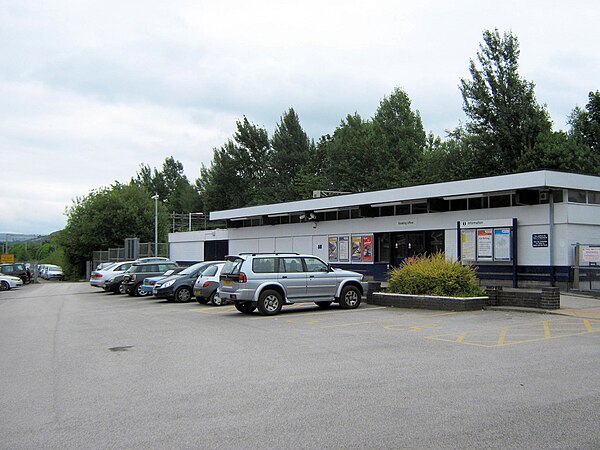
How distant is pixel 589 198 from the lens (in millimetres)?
23062

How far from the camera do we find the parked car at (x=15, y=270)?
157ft

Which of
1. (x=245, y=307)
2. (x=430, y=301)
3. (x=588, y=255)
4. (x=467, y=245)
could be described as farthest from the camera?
(x=467, y=245)

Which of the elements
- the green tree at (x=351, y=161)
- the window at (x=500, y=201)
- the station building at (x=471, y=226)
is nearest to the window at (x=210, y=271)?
the station building at (x=471, y=226)

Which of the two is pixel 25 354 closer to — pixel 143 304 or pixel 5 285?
pixel 143 304

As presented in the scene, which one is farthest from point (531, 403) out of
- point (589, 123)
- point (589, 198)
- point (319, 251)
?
point (589, 123)

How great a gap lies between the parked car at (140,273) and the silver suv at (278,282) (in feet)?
40.5

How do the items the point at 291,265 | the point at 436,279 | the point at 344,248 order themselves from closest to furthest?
the point at 291,265 < the point at 436,279 < the point at 344,248

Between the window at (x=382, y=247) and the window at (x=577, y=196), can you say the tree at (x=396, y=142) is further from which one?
the window at (x=577, y=196)

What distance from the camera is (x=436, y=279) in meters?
17.9

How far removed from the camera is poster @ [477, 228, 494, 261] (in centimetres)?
2409

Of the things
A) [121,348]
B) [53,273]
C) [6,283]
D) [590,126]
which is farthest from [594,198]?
[53,273]

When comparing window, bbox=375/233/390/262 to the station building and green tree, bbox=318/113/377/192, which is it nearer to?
the station building

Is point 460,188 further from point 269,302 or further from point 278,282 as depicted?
point 269,302

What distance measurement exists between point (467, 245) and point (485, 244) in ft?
2.84
